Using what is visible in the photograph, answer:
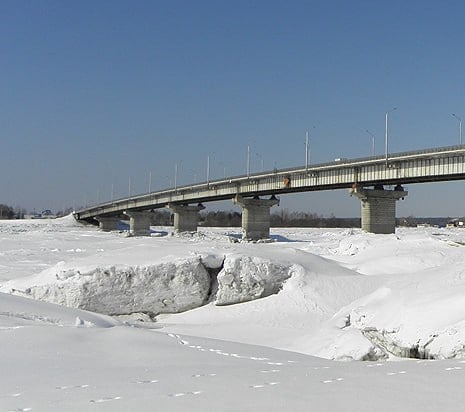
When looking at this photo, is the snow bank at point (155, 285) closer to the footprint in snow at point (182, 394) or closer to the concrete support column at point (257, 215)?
the footprint in snow at point (182, 394)

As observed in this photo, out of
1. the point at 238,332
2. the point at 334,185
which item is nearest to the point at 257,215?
the point at 334,185

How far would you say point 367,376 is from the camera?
684 centimetres

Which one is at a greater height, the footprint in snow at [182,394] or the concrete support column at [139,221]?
the concrete support column at [139,221]

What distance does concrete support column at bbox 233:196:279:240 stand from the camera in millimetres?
70625

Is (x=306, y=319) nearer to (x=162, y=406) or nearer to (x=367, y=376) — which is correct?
(x=367, y=376)

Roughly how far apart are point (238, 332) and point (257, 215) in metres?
56.8

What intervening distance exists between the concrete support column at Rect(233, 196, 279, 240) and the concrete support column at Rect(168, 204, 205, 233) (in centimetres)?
1757

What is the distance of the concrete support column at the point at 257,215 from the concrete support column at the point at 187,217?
17.6m

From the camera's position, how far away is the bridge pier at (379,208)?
169 feet

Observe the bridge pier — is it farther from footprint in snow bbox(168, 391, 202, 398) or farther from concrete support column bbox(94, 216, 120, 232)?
concrete support column bbox(94, 216, 120, 232)

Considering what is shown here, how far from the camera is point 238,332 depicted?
14922 millimetres

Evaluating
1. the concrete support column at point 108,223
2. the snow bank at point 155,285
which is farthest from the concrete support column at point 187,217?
the snow bank at point 155,285

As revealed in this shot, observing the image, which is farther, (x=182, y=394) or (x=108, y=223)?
(x=108, y=223)

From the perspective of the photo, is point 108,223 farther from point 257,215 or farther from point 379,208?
point 379,208
